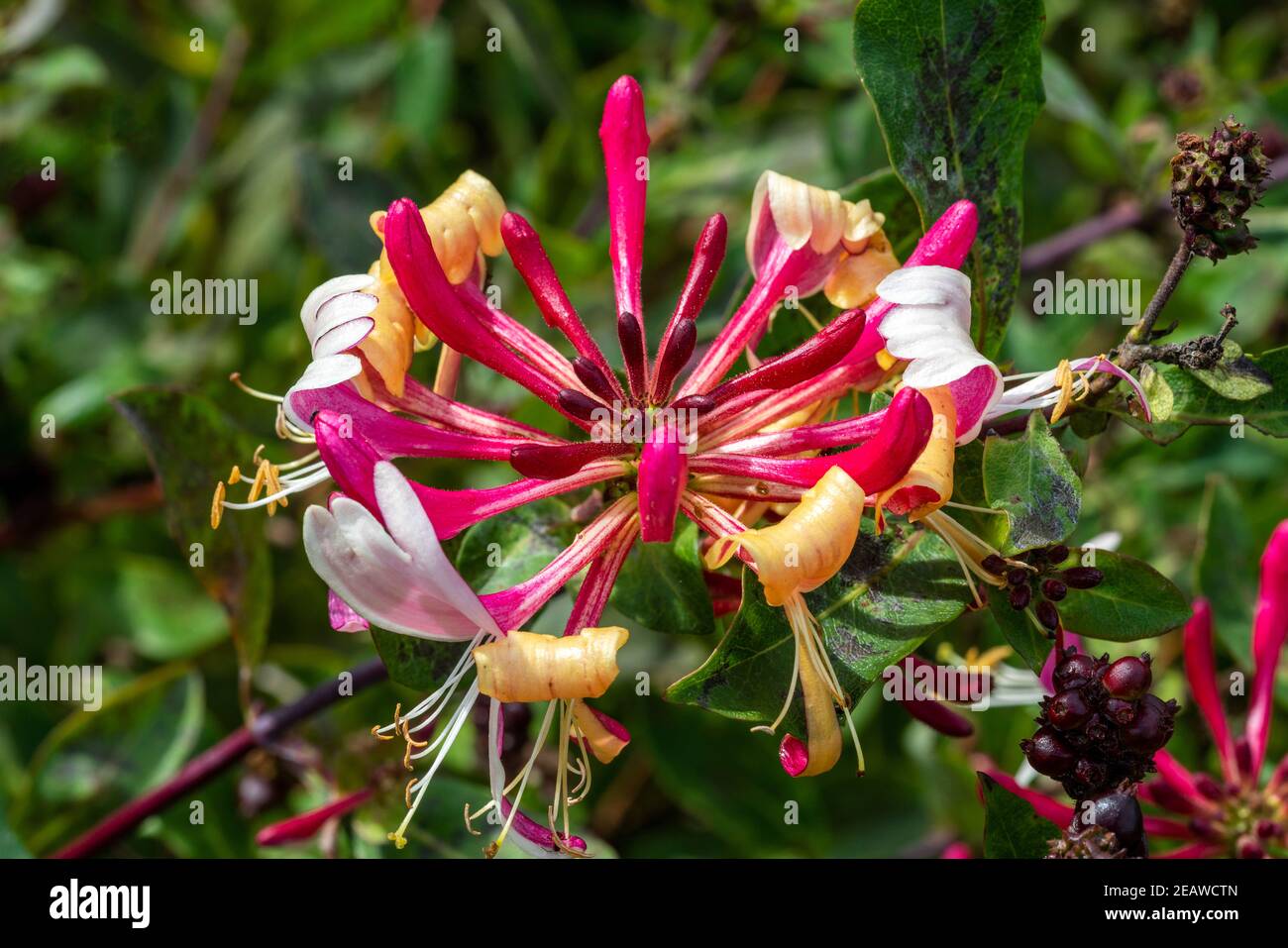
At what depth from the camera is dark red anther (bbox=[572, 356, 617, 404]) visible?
1259 millimetres

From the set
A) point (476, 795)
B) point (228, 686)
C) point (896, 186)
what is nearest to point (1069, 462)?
point (896, 186)

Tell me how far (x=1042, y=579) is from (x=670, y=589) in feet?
1.26

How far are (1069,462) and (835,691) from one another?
341 mm

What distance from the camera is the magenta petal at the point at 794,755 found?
1159mm

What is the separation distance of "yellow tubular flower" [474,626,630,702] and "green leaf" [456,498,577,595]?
31 centimetres

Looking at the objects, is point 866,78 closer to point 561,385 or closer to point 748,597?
point 561,385

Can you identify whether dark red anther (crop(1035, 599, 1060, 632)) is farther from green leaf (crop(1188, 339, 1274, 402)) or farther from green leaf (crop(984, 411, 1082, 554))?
green leaf (crop(1188, 339, 1274, 402))

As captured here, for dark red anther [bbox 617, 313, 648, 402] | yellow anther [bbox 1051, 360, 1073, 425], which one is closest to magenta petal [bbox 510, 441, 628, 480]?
dark red anther [bbox 617, 313, 648, 402]

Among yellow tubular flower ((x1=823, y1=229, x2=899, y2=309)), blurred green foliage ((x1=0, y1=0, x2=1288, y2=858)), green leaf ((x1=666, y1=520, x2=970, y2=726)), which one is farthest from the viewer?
blurred green foliage ((x1=0, y1=0, x2=1288, y2=858))

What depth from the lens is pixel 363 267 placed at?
86.4 inches

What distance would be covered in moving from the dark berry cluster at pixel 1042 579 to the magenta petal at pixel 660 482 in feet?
1.12

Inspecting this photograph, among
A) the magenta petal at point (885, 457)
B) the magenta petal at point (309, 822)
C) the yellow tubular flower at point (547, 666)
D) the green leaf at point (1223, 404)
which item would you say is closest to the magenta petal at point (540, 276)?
the magenta petal at point (885, 457)

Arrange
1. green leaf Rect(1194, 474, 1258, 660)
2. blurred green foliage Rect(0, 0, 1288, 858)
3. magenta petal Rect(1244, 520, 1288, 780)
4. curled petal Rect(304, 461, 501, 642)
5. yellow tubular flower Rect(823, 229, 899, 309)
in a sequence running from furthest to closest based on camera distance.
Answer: blurred green foliage Rect(0, 0, 1288, 858)
green leaf Rect(1194, 474, 1258, 660)
magenta petal Rect(1244, 520, 1288, 780)
yellow tubular flower Rect(823, 229, 899, 309)
curled petal Rect(304, 461, 501, 642)

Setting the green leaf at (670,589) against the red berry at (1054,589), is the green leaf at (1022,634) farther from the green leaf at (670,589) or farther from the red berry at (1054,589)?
the green leaf at (670,589)
